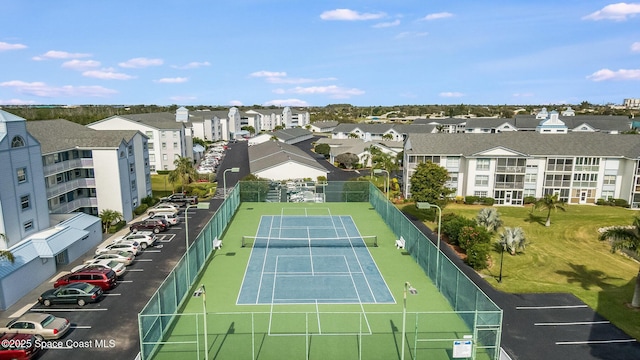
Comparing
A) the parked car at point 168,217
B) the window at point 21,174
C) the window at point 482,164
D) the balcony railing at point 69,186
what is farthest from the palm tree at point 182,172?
the window at point 482,164

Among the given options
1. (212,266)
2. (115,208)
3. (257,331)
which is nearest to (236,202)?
(115,208)

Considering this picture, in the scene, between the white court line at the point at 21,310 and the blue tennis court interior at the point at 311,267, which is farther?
the blue tennis court interior at the point at 311,267

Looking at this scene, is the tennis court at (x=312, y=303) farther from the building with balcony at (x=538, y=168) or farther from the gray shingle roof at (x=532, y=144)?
the gray shingle roof at (x=532, y=144)

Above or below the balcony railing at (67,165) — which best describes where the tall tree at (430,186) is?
below

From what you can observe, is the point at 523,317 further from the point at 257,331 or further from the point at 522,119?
the point at 522,119

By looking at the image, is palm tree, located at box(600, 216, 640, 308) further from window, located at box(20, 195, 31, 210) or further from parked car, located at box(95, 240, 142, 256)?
window, located at box(20, 195, 31, 210)

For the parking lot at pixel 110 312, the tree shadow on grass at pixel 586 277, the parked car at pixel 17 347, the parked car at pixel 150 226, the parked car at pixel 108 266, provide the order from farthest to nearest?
the parked car at pixel 150 226, the tree shadow on grass at pixel 586 277, the parked car at pixel 108 266, the parking lot at pixel 110 312, the parked car at pixel 17 347

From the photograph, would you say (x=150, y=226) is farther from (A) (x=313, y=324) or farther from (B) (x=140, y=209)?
(A) (x=313, y=324)
